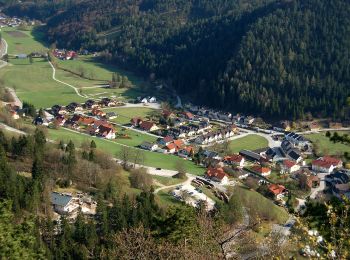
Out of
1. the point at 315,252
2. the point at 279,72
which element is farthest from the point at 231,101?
the point at 315,252

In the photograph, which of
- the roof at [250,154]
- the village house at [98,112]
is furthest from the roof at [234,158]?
the village house at [98,112]

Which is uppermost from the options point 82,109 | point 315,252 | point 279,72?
point 315,252

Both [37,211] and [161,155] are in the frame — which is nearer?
[37,211]

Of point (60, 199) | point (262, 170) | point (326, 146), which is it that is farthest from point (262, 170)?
point (60, 199)

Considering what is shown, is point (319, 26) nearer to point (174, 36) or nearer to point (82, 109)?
point (174, 36)

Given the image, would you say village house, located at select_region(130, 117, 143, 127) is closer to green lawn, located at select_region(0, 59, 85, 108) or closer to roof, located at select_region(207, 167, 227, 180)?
green lawn, located at select_region(0, 59, 85, 108)

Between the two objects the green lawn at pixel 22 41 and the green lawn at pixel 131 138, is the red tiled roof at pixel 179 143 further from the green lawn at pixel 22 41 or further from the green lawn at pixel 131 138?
the green lawn at pixel 22 41
